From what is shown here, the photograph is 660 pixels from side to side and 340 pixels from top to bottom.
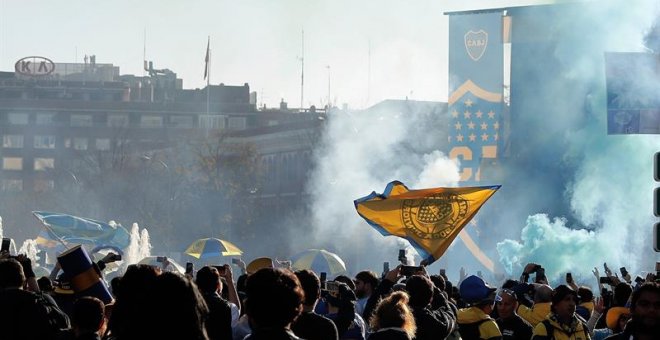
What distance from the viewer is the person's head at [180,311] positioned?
5297mm

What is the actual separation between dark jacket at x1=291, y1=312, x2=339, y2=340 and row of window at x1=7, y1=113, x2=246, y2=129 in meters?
120

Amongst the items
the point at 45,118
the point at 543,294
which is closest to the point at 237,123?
the point at 45,118

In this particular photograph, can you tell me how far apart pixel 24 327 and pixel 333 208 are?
72.0m

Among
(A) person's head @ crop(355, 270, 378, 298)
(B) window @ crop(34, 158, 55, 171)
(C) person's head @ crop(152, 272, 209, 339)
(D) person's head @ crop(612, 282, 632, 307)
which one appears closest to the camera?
(C) person's head @ crop(152, 272, 209, 339)

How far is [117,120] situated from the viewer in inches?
5413

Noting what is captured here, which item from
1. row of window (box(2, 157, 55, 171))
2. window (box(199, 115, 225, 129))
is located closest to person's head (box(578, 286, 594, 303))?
window (box(199, 115, 225, 129))

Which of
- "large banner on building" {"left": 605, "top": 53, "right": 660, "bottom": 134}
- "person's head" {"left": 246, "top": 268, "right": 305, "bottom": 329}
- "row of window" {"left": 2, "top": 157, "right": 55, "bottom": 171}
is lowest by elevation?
"row of window" {"left": 2, "top": 157, "right": 55, "bottom": 171}

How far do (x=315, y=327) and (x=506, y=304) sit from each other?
10.7ft

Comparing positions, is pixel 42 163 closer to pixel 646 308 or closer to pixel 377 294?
pixel 377 294

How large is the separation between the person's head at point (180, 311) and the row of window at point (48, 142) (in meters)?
134

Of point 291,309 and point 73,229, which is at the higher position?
point 291,309

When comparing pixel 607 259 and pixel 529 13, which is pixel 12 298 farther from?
pixel 529 13

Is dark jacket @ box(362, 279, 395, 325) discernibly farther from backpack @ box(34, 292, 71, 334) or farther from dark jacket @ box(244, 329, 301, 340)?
dark jacket @ box(244, 329, 301, 340)

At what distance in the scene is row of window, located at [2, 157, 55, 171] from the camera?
140125 mm
